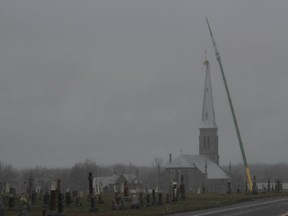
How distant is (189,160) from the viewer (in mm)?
139375

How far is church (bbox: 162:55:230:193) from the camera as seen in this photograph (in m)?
133

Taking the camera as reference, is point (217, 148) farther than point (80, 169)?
Yes

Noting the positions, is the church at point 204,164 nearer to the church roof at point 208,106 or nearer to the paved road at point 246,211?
the church roof at point 208,106

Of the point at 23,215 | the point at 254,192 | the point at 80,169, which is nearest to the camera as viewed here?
the point at 23,215

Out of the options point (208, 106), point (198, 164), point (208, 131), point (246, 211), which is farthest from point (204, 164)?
point (246, 211)

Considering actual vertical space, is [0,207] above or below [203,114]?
below

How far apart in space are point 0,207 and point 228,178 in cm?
12023

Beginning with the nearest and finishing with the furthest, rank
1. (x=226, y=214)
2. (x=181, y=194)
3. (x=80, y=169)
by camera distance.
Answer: (x=226, y=214) < (x=181, y=194) < (x=80, y=169)

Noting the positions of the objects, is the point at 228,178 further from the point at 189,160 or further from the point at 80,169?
the point at 80,169

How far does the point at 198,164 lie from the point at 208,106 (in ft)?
52.2

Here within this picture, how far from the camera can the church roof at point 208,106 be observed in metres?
124

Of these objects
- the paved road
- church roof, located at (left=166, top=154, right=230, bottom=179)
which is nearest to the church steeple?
church roof, located at (left=166, top=154, right=230, bottom=179)

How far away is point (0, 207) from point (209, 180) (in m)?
118

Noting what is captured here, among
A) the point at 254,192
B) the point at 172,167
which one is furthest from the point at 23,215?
the point at 172,167
